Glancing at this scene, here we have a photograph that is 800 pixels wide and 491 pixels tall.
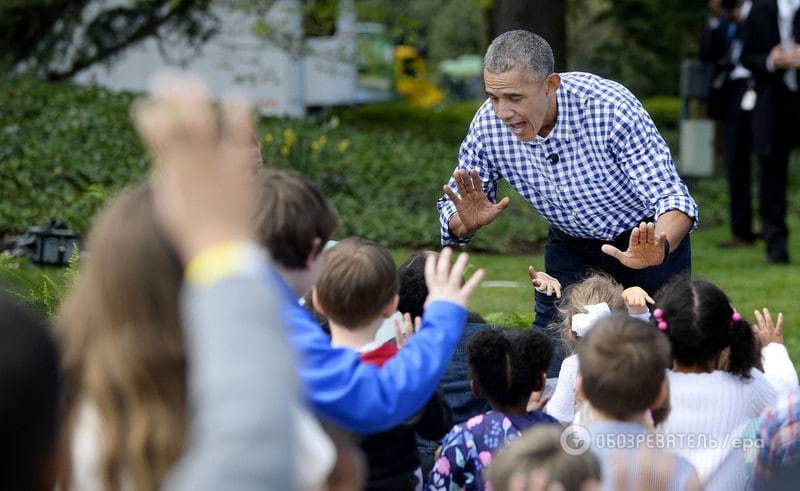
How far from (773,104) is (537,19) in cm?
330

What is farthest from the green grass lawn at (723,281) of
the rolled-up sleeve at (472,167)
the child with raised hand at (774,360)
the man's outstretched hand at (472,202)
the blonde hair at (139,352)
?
the blonde hair at (139,352)

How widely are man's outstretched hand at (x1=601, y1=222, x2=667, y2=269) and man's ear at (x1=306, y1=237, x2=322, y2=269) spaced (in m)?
1.95

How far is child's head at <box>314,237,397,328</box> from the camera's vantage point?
10.9 feet

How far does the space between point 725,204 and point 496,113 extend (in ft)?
29.6

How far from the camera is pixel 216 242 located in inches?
69.7

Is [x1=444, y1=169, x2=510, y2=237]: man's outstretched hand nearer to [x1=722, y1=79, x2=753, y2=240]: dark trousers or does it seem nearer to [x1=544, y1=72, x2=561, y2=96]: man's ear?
[x1=544, y1=72, x2=561, y2=96]: man's ear

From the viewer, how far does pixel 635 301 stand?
452 centimetres

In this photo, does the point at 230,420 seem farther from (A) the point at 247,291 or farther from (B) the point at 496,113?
(B) the point at 496,113

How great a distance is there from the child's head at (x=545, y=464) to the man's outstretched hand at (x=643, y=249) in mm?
2068

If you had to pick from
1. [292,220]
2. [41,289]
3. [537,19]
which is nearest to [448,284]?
[292,220]

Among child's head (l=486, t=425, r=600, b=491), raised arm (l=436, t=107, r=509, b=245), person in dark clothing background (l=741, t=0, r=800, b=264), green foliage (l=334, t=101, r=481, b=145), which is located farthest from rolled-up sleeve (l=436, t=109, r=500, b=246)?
green foliage (l=334, t=101, r=481, b=145)

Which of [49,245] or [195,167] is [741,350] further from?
[49,245]

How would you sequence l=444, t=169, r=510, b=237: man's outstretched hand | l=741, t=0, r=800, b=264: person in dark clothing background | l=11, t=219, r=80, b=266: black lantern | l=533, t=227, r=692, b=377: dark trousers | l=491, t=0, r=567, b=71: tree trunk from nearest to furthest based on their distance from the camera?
l=444, t=169, r=510, b=237: man's outstretched hand, l=533, t=227, r=692, b=377: dark trousers, l=11, t=219, r=80, b=266: black lantern, l=741, t=0, r=800, b=264: person in dark clothing background, l=491, t=0, r=567, b=71: tree trunk

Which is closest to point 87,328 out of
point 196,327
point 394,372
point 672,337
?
point 196,327
